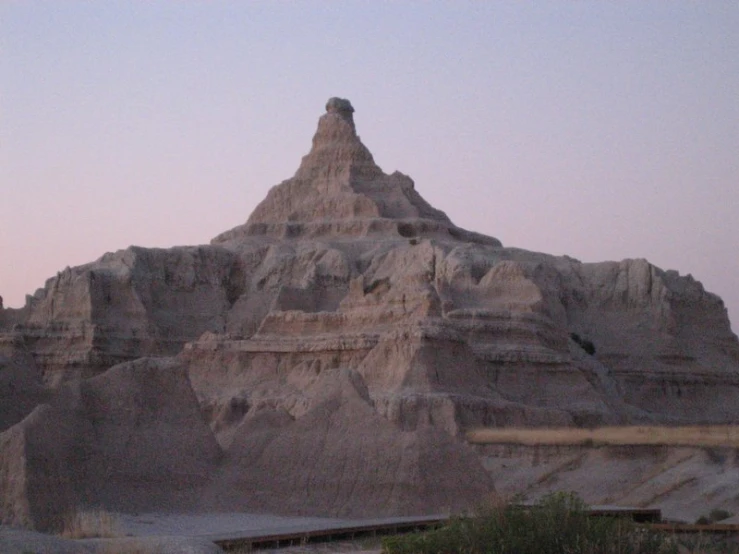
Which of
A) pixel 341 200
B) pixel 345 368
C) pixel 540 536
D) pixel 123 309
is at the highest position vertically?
pixel 341 200

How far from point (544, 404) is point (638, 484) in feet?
75.2

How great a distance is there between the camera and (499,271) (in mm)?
78688

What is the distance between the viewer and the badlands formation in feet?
122

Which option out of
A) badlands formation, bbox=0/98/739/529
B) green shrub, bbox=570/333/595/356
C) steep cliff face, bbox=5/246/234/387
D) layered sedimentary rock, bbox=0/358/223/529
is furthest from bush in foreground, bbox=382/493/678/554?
green shrub, bbox=570/333/595/356

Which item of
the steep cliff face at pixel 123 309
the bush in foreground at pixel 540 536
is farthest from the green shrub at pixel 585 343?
the bush in foreground at pixel 540 536

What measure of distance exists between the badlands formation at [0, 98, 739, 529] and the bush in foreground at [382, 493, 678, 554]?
1001 cm

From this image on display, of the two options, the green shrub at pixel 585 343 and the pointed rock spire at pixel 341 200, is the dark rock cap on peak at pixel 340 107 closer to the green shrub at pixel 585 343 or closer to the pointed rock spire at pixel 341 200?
the pointed rock spire at pixel 341 200

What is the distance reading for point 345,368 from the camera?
149ft

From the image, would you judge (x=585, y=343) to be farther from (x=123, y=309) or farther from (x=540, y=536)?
(x=540, y=536)

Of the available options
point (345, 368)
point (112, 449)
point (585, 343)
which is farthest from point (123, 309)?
point (112, 449)

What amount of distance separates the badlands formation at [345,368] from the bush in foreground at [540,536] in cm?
1001

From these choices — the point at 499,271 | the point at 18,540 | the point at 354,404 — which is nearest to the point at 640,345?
the point at 499,271

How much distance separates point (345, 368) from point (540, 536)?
2035cm

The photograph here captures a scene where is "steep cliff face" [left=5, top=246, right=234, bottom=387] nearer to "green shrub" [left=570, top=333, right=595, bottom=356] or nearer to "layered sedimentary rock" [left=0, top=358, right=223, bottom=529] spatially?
"green shrub" [left=570, top=333, right=595, bottom=356]
